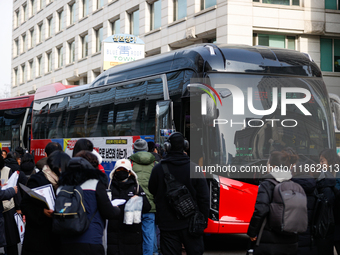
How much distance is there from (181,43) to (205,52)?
56.6 ft

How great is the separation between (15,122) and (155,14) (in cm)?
1216

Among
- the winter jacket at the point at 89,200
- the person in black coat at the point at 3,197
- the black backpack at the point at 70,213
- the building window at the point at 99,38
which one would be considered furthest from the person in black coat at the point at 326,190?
the building window at the point at 99,38

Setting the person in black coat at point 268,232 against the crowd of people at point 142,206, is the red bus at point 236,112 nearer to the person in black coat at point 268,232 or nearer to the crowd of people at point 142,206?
the crowd of people at point 142,206

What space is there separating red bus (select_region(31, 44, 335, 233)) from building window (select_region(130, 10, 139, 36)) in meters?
20.6

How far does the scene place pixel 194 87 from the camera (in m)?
8.80

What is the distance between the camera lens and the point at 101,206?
4535 mm

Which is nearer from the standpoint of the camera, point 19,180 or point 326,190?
point 326,190

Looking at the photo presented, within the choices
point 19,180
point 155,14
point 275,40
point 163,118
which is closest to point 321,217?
point 19,180

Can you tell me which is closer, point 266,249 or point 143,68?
point 266,249

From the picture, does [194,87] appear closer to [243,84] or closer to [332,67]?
[243,84]

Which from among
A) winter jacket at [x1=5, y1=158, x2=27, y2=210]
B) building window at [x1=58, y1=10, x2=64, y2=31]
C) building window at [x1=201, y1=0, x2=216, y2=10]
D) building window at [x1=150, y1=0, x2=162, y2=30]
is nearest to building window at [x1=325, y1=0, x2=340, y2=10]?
building window at [x1=201, y1=0, x2=216, y2=10]

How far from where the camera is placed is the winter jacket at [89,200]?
4.48m

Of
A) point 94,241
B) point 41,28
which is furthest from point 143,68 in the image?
point 41,28

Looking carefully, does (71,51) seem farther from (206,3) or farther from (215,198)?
(215,198)
